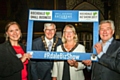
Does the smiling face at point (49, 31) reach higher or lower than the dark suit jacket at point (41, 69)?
higher

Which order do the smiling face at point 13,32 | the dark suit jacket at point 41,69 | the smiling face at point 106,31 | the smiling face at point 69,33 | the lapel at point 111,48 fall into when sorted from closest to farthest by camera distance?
the lapel at point 111,48 < the smiling face at point 106,31 < the smiling face at point 13,32 < the smiling face at point 69,33 < the dark suit jacket at point 41,69

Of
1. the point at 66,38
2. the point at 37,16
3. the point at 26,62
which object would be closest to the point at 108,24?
the point at 66,38

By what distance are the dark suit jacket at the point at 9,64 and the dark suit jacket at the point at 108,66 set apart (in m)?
0.87

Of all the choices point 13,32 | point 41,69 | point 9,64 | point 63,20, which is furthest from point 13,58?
point 63,20

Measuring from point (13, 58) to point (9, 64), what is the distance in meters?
0.09

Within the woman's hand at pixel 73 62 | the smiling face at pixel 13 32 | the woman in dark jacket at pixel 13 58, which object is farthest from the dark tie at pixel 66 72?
the smiling face at pixel 13 32

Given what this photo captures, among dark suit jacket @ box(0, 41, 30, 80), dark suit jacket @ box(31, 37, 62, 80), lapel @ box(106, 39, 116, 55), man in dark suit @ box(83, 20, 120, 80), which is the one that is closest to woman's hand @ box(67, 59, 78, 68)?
man in dark suit @ box(83, 20, 120, 80)

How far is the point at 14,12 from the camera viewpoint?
688cm

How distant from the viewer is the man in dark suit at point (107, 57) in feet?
7.31

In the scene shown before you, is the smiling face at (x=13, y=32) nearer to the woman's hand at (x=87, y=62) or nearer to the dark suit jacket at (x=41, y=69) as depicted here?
the dark suit jacket at (x=41, y=69)

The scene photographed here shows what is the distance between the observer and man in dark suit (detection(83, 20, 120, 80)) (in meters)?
2.23

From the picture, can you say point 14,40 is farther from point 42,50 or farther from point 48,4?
point 48,4

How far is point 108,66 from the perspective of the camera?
7.43ft

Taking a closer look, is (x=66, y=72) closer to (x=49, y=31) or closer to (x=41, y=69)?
(x=41, y=69)
